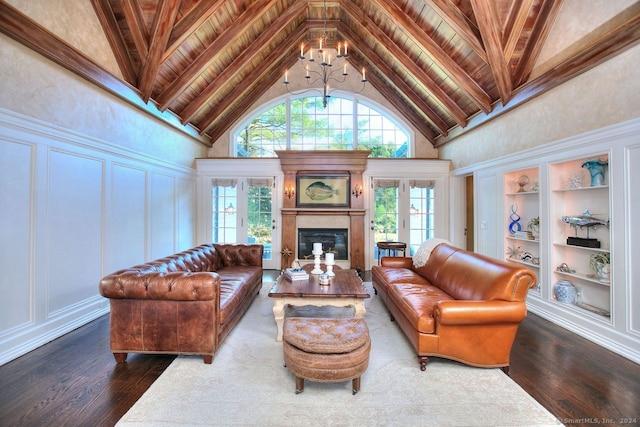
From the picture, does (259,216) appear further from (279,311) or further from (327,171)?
(279,311)

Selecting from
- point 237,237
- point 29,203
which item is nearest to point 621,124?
point 29,203

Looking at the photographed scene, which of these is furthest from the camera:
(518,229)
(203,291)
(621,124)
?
(518,229)

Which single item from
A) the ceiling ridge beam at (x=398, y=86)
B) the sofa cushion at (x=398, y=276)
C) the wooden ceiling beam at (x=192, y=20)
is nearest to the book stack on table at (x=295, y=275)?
the sofa cushion at (x=398, y=276)

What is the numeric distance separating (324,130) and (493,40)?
421cm

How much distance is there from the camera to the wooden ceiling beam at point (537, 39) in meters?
3.43

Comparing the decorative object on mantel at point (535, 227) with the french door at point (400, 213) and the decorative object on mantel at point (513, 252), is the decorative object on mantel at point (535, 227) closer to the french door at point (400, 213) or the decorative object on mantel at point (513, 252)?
the decorative object on mantel at point (513, 252)

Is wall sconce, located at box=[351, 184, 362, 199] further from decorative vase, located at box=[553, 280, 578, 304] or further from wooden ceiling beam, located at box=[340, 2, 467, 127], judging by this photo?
decorative vase, located at box=[553, 280, 578, 304]

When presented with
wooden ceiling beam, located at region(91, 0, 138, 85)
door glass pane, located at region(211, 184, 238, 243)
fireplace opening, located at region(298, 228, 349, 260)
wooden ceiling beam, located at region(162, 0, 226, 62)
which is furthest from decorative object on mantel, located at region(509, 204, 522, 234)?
wooden ceiling beam, located at region(91, 0, 138, 85)

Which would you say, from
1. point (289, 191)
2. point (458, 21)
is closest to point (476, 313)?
point (458, 21)

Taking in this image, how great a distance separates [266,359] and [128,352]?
3.90 ft

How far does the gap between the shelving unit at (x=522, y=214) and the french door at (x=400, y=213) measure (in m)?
2.13

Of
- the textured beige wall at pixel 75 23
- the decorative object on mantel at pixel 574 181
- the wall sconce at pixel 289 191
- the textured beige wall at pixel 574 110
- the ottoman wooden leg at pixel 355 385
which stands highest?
the textured beige wall at pixel 75 23

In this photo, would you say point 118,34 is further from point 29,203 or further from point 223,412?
point 223,412

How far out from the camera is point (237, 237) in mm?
6715
